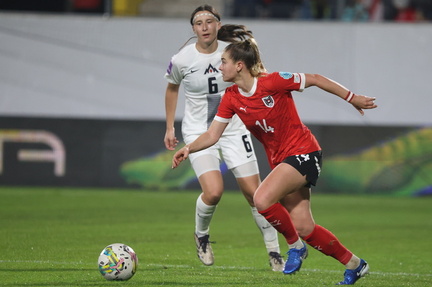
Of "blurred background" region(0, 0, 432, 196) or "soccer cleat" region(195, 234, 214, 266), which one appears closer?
"soccer cleat" region(195, 234, 214, 266)

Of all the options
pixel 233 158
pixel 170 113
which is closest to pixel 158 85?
pixel 170 113

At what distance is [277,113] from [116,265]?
5.91ft

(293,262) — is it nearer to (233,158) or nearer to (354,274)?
(354,274)

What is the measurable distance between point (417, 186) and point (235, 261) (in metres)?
10.6

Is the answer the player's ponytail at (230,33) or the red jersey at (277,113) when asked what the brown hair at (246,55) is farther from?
the player's ponytail at (230,33)

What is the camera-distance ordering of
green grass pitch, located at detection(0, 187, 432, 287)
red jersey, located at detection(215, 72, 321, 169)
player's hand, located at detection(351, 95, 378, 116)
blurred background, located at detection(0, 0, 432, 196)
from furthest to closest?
blurred background, located at detection(0, 0, 432, 196) < green grass pitch, located at detection(0, 187, 432, 287) < red jersey, located at detection(215, 72, 321, 169) < player's hand, located at detection(351, 95, 378, 116)

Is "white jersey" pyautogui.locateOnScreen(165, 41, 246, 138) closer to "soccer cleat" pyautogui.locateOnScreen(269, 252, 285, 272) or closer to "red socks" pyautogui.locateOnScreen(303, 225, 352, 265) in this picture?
"soccer cleat" pyautogui.locateOnScreen(269, 252, 285, 272)

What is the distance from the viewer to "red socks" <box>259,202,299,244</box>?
22.9ft

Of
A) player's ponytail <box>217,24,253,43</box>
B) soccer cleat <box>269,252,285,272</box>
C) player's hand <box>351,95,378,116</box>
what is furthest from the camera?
player's ponytail <box>217,24,253,43</box>

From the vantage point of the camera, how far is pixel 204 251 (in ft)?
27.9

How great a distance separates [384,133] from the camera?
1888 centimetres

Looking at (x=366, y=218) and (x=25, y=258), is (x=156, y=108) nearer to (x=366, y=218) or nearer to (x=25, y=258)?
(x=366, y=218)

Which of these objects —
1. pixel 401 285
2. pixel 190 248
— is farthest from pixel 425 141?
pixel 401 285

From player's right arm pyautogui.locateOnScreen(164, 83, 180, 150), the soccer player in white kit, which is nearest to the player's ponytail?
the soccer player in white kit
